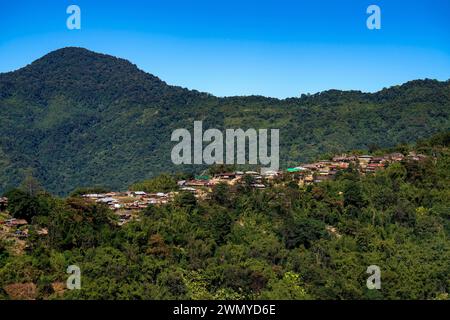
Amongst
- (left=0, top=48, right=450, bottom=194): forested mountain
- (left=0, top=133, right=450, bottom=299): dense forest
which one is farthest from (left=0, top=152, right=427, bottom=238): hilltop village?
(left=0, top=48, right=450, bottom=194): forested mountain

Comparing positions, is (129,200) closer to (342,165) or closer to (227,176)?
(227,176)

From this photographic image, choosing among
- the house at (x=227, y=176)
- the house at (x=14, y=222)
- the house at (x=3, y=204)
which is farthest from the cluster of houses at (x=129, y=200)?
the house at (x=227, y=176)

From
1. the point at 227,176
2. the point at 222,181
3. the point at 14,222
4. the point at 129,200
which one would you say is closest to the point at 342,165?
the point at 227,176

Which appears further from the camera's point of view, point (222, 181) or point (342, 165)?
point (342, 165)

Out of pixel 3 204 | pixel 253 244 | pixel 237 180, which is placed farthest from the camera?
pixel 237 180

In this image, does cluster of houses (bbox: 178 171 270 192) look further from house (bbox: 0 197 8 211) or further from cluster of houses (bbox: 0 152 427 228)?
house (bbox: 0 197 8 211)

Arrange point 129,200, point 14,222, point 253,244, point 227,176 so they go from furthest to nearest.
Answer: point 227,176, point 129,200, point 14,222, point 253,244
